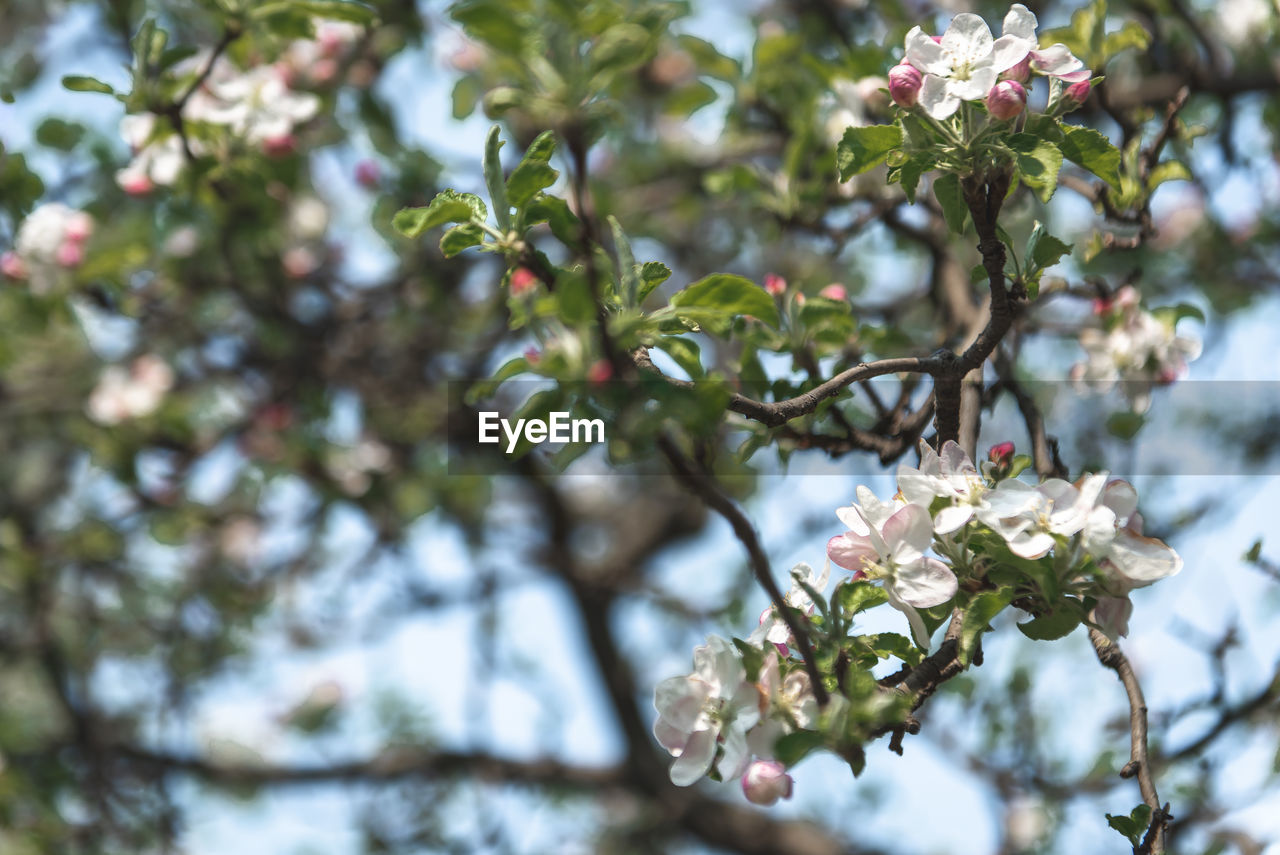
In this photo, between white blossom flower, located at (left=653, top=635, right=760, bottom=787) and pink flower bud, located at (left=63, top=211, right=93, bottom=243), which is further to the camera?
pink flower bud, located at (left=63, top=211, right=93, bottom=243)

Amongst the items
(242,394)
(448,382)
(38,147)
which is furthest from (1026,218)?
(242,394)

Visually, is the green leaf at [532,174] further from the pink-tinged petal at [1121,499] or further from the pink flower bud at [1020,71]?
the pink-tinged petal at [1121,499]

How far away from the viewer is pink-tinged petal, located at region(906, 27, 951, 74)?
4.34 feet

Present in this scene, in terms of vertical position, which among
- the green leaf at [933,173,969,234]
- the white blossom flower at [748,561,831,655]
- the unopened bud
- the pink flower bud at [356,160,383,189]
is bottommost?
the pink flower bud at [356,160,383,189]

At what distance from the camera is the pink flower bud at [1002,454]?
4.72 ft

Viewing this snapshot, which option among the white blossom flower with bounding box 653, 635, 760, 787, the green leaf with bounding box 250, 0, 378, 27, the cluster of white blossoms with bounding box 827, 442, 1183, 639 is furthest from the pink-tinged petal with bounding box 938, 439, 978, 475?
the green leaf with bounding box 250, 0, 378, 27

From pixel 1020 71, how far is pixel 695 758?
2.97 feet

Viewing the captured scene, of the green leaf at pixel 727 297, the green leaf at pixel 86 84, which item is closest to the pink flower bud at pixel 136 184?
the green leaf at pixel 86 84

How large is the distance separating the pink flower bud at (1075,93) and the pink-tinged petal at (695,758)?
91 cm

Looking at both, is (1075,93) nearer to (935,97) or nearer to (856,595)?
(935,97)

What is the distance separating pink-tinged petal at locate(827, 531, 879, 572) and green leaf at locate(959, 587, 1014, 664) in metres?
0.13

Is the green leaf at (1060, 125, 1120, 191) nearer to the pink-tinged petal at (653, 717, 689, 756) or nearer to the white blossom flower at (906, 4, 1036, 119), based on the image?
the white blossom flower at (906, 4, 1036, 119)

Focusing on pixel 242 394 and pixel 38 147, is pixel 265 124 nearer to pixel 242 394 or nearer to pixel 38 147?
pixel 38 147

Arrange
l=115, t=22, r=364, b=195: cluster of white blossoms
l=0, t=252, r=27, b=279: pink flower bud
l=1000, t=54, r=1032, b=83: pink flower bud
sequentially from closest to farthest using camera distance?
l=1000, t=54, r=1032, b=83: pink flower bud, l=115, t=22, r=364, b=195: cluster of white blossoms, l=0, t=252, r=27, b=279: pink flower bud
